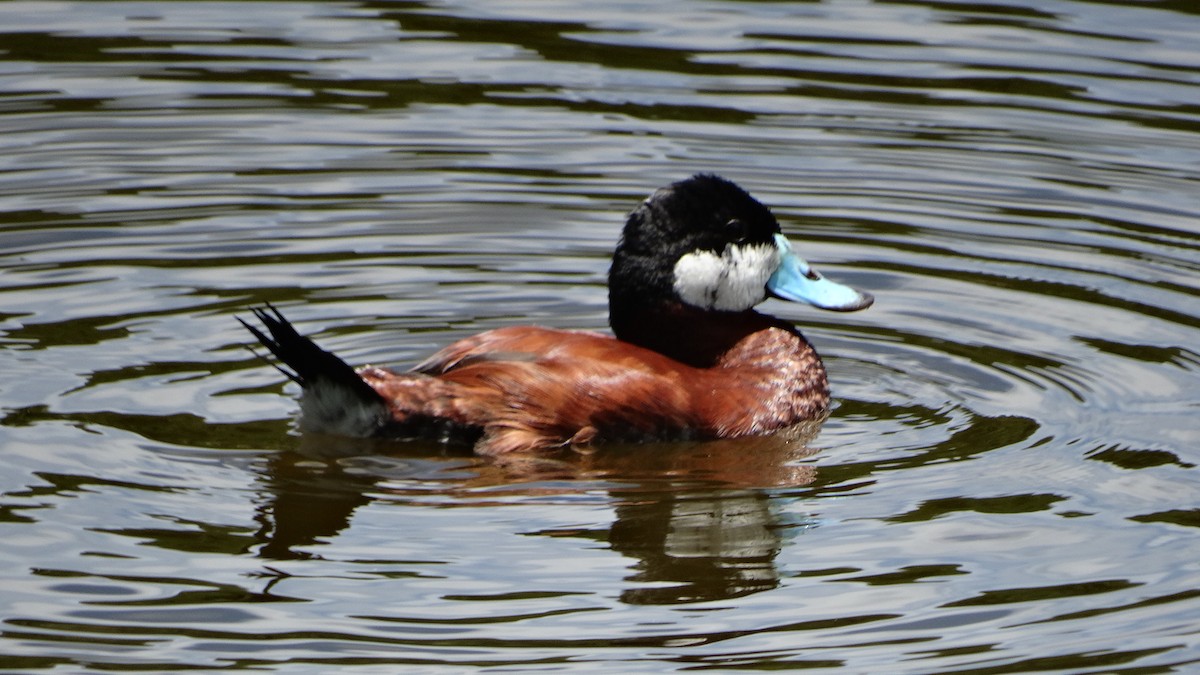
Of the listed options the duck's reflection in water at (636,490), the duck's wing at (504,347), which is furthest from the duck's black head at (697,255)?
the duck's reflection in water at (636,490)

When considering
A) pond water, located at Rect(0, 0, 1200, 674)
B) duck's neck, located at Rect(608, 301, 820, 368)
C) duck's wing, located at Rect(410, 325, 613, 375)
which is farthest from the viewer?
duck's neck, located at Rect(608, 301, 820, 368)

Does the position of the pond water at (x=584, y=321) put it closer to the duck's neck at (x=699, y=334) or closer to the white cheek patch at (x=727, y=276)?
the duck's neck at (x=699, y=334)

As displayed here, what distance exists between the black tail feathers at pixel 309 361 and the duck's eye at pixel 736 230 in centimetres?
142

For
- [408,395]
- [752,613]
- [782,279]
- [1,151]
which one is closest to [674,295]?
[782,279]

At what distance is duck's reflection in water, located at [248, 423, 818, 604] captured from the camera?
5.60m

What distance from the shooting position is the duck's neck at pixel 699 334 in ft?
23.2

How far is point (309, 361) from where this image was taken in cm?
634

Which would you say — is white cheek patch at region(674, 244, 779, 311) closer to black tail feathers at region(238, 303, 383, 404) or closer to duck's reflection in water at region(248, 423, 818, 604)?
duck's reflection in water at region(248, 423, 818, 604)

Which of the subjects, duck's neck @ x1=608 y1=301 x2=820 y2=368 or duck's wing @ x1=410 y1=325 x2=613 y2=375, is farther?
duck's neck @ x1=608 y1=301 x2=820 y2=368

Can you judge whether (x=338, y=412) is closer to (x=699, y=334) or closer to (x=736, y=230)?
(x=699, y=334)

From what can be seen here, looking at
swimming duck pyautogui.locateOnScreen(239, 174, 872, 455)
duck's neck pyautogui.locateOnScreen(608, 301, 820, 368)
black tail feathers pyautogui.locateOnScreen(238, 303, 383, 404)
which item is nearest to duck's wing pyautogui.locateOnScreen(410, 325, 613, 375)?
swimming duck pyautogui.locateOnScreen(239, 174, 872, 455)

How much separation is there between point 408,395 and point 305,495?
22.2 inches

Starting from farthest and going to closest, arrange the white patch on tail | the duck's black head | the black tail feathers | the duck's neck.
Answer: the duck's neck
the duck's black head
the white patch on tail
the black tail feathers

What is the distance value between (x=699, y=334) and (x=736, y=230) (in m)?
0.39
